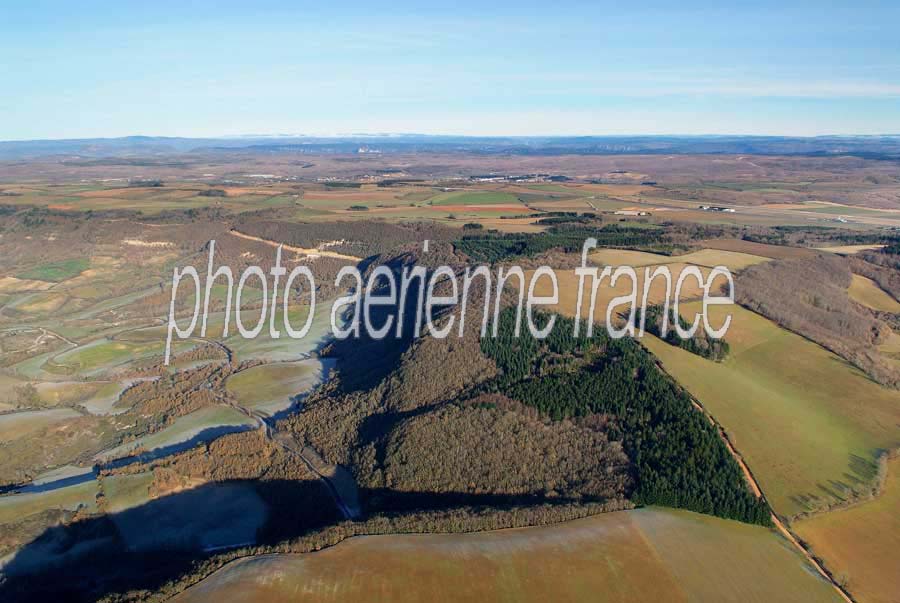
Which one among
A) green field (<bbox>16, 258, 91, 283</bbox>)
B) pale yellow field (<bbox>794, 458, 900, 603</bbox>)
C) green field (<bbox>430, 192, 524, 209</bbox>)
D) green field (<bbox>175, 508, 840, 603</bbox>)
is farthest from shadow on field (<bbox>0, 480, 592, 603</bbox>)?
green field (<bbox>430, 192, 524, 209</bbox>)

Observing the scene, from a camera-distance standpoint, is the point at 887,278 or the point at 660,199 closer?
the point at 887,278

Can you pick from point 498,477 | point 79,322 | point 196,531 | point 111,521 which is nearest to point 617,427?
point 498,477

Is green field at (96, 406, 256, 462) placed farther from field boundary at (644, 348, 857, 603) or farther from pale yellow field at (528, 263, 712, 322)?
field boundary at (644, 348, 857, 603)

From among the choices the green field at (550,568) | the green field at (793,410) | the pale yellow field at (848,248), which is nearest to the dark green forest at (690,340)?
the green field at (793,410)

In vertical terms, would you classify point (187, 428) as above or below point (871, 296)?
below

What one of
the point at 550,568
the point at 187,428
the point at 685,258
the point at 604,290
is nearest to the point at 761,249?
the point at 685,258

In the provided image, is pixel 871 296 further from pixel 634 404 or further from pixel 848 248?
pixel 634 404

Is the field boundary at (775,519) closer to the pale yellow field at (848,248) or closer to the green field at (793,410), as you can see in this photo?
the green field at (793,410)

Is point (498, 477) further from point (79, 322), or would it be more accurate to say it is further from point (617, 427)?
point (79, 322)
